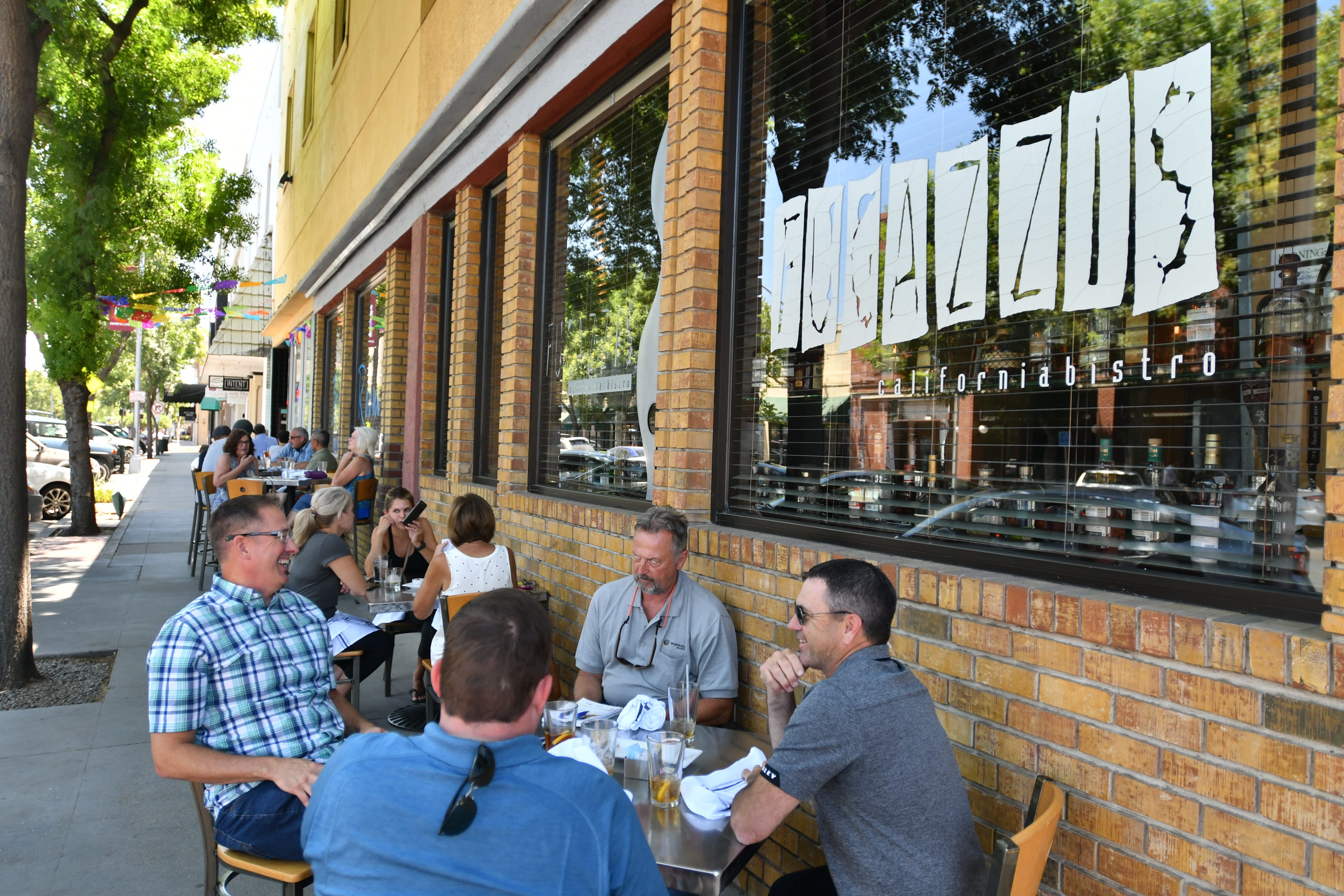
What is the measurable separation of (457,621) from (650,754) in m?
0.90

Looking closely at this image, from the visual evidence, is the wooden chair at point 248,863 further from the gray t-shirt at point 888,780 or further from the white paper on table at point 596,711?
the gray t-shirt at point 888,780

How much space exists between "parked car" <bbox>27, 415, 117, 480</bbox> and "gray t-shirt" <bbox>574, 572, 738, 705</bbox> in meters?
21.4

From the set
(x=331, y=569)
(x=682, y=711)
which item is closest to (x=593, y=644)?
(x=682, y=711)

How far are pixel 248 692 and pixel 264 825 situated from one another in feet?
1.32

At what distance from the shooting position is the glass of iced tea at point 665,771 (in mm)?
2375

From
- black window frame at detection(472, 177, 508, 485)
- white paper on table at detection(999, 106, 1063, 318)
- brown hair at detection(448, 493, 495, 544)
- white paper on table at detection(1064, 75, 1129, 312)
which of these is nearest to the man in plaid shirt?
brown hair at detection(448, 493, 495, 544)

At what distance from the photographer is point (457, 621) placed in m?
1.71

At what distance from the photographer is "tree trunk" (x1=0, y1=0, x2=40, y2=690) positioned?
20.0 feet

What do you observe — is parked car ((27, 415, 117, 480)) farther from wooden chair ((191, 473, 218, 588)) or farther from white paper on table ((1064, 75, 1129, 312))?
white paper on table ((1064, 75, 1129, 312))

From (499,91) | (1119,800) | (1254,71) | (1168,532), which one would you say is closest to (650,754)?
(1119,800)

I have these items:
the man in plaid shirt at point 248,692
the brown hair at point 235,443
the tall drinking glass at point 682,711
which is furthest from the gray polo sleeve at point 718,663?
the brown hair at point 235,443

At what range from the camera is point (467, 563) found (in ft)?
16.1

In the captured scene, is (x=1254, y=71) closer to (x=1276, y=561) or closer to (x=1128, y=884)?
(x=1276, y=561)

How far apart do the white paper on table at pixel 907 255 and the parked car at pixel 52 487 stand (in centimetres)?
1726
